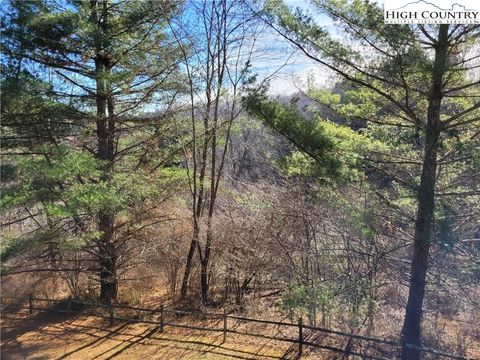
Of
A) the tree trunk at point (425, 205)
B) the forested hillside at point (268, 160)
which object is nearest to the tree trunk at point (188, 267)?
the forested hillside at point (268, 160)

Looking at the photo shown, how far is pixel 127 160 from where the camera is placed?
7.40m

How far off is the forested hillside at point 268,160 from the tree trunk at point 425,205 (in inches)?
0.9

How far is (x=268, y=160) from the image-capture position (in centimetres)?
701

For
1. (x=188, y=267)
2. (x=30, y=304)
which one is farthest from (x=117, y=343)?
(x=30, y=304)

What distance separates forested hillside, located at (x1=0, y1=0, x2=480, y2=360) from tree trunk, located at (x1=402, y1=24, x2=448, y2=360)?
23 millimetres

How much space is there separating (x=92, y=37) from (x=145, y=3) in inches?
47.5

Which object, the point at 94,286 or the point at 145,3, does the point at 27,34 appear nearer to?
the point at 145,3

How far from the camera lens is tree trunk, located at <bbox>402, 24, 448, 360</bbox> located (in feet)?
13.1

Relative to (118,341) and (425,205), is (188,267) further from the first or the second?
(425,205)

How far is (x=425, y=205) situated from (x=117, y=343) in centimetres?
546

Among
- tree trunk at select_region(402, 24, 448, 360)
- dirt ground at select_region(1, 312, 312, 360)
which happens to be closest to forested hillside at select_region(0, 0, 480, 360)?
tree trunk at select_region(402, 24, 448, 360)

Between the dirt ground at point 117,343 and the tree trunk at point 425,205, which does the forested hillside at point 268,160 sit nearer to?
the tree trunk at point 425,205

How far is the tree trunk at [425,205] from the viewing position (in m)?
3.98

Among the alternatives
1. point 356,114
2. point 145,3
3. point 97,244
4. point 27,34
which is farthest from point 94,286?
point 356,114
